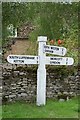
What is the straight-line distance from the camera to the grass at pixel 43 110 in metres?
7.64

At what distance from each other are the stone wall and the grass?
33 cm

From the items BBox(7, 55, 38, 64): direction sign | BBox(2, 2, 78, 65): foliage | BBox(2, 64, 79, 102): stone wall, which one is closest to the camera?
BBox(7, 55, 38, 64): direction sign

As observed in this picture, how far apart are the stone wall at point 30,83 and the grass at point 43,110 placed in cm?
33

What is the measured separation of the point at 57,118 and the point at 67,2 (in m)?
6.15

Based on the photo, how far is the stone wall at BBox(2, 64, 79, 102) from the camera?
941 cm

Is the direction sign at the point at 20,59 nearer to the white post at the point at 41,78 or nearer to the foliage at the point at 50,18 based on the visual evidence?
the white post at the point at 41,78

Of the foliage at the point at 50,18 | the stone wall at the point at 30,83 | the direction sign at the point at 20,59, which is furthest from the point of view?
the foliage at the point at 50,18

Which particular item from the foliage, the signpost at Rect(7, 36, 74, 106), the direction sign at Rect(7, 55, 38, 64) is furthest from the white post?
the foliage

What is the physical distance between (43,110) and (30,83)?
58.5 inches

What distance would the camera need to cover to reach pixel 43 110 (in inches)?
324

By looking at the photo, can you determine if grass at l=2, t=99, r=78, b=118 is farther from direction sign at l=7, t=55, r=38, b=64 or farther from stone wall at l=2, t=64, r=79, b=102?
direction sign at l=7, t=55, r=38, b=64

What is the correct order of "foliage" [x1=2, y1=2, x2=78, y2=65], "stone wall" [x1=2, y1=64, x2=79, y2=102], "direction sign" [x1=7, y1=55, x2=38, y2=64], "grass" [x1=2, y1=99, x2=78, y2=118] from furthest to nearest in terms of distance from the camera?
"foliage" [x1=2, y1=2, x2=78, y2=65], "stone wall" [x1=2, y1=64, x2=79, y2=102], "direction sign" [x1=7, y1=55, x2=38, y2=64], "grass" [x1=2, y1=99, x2=78, y2=118]

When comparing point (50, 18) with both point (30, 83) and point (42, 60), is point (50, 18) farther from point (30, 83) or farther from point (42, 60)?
point (42, 60)

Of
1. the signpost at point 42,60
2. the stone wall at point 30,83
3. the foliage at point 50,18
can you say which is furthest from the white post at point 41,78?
the foliage at point 50,18
